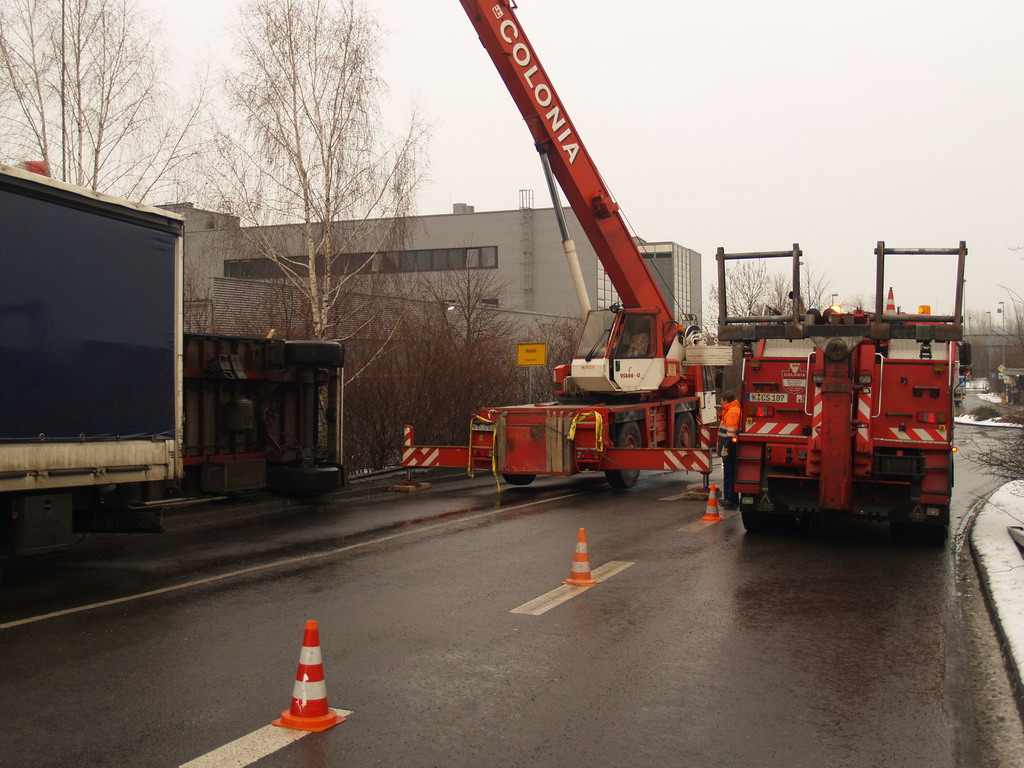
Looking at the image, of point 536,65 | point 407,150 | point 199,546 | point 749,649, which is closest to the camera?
point 749,649

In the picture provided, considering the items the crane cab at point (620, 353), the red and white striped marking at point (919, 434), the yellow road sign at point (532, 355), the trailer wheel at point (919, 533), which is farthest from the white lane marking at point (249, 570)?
the yellow road sign at point (532, 355)

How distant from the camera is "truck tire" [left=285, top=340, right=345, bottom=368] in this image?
43.0 ft

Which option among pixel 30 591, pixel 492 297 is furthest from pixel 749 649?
pixel 492 297

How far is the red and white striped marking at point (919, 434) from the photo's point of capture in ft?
34.8

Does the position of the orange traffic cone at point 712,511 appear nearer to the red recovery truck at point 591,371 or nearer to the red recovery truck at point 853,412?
the red recovery truck at point 853,412

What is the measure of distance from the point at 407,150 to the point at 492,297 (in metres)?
11.8

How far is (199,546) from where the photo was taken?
11.1m

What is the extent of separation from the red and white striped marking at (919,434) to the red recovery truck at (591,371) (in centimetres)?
477

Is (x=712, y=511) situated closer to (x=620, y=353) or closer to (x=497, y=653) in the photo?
(x=620, y=353)

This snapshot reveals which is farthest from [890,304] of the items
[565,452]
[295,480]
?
[295,480]

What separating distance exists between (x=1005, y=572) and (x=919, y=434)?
7.79ft

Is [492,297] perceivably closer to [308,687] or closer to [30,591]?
[30,591]

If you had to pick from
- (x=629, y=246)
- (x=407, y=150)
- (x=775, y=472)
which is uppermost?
(x=407, y=150)

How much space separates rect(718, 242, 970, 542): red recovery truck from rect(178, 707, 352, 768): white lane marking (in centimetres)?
749
